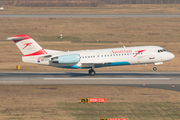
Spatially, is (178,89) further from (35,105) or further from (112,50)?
(35,105)

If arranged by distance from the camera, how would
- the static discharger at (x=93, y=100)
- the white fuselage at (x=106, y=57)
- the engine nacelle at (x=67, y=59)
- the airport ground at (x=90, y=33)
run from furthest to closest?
the airport ground at (x=90, y=33) → the white fuselage at (x=106, y=57) → the engine nacelle at (x=67, y=59) → the static discharger at (x=93, y=100)

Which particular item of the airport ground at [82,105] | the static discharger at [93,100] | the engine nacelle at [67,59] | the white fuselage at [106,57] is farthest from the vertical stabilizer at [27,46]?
the static discharger at [93,100]

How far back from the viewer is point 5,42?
65875 millimetres

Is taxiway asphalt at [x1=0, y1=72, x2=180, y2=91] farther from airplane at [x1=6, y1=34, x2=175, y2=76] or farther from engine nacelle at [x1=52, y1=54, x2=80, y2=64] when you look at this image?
engine nacelle at [x1=52, y1=54, x2=80, y2=64]

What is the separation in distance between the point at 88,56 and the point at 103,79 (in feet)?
14.5

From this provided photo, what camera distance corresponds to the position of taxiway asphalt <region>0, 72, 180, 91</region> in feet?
122

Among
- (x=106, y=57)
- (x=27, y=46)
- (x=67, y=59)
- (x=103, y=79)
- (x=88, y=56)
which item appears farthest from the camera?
(x=88, y=56)

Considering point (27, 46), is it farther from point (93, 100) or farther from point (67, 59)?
point (93, 100)

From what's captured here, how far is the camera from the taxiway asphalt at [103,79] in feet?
122

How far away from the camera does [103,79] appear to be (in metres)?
40.3

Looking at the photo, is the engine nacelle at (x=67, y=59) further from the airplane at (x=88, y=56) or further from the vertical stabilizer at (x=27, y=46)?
the vertical stabilizer at (x=27, y=46)

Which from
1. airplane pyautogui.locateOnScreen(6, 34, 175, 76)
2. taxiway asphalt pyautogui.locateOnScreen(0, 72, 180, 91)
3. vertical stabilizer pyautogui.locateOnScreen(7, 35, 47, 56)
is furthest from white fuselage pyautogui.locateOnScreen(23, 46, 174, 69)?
taxiway asphalt pyautogui.locateOnScreen(0, 72, 180, 91)

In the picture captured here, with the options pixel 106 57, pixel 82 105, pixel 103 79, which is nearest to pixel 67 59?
pixel 106 57

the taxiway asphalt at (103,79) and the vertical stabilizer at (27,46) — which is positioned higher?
the vertical stabilizer at (27,46)
